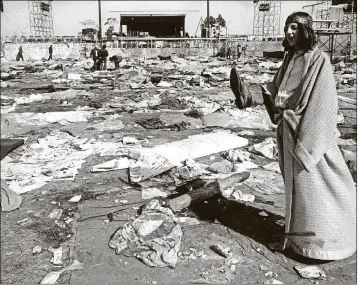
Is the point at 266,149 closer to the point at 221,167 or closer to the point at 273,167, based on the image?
the point at 273,167

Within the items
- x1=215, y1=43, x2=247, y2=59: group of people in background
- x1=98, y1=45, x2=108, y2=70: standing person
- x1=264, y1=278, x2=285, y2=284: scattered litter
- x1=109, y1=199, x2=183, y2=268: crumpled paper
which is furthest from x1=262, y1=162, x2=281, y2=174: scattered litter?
x1=215, y1=43, x2=247, y2=59: group of people in background

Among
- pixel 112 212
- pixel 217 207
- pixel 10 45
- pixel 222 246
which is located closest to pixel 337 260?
pixel 222 246

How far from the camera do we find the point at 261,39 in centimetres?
3209

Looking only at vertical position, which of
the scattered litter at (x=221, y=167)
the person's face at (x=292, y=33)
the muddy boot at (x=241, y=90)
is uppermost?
the person's face at (x=292, y=33)

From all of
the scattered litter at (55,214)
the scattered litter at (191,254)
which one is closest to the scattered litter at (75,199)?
the scattered litter at (55,214)

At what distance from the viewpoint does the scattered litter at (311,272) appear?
8.43 feet

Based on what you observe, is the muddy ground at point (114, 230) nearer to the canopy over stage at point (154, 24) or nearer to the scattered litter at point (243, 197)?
the scattered litter at point (243, 197)

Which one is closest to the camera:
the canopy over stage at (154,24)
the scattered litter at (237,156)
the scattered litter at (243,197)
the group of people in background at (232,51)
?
the scattered litter at (243,197)

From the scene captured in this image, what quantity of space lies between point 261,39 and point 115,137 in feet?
92.9

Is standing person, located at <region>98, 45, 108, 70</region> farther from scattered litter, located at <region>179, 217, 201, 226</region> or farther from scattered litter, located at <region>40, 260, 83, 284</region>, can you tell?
scattered litter, located at <region>40, 260, 83, 284</region>

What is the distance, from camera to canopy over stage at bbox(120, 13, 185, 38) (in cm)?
3591

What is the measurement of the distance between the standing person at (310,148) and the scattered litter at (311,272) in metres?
0.10

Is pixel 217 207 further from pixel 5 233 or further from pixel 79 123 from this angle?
pixel 79 123

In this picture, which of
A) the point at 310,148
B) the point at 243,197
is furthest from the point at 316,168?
the point at 243,197
